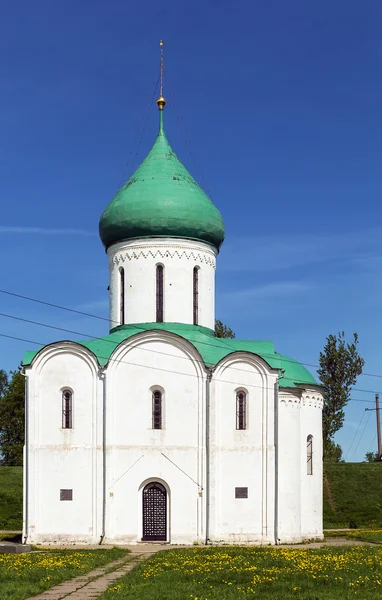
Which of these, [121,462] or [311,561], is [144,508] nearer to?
[121,462]

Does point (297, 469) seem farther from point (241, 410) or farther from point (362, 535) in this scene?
point (362, 535)

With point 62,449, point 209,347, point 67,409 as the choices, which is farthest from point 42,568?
point 209,347

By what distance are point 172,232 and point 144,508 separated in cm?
766

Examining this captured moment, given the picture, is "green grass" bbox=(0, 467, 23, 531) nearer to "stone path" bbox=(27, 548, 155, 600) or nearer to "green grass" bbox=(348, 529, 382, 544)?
"green grass" bbox=(348, 529, 382, 544)

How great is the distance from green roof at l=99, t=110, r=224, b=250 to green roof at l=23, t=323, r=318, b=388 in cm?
266

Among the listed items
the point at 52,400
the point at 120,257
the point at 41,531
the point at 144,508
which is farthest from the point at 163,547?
the point at 120,257

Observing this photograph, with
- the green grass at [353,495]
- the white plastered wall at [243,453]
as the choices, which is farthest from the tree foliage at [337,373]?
the white plastered wall at [243,453]

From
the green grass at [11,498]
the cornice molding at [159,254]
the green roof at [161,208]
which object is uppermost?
the green roof at [161,208]

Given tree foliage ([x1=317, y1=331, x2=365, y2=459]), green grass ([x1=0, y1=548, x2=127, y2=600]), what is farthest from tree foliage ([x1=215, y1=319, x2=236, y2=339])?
green grass ([x1=0, y1=548, x2=127, y2=600])

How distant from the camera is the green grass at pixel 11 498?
3084 centimetres

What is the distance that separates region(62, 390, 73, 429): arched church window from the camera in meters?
24.2

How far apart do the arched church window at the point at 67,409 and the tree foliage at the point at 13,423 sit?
20081 millimetres

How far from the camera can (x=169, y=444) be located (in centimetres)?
2384

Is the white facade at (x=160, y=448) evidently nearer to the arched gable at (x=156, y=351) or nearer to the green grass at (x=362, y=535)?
the arched gable at (x=156, y=351)
